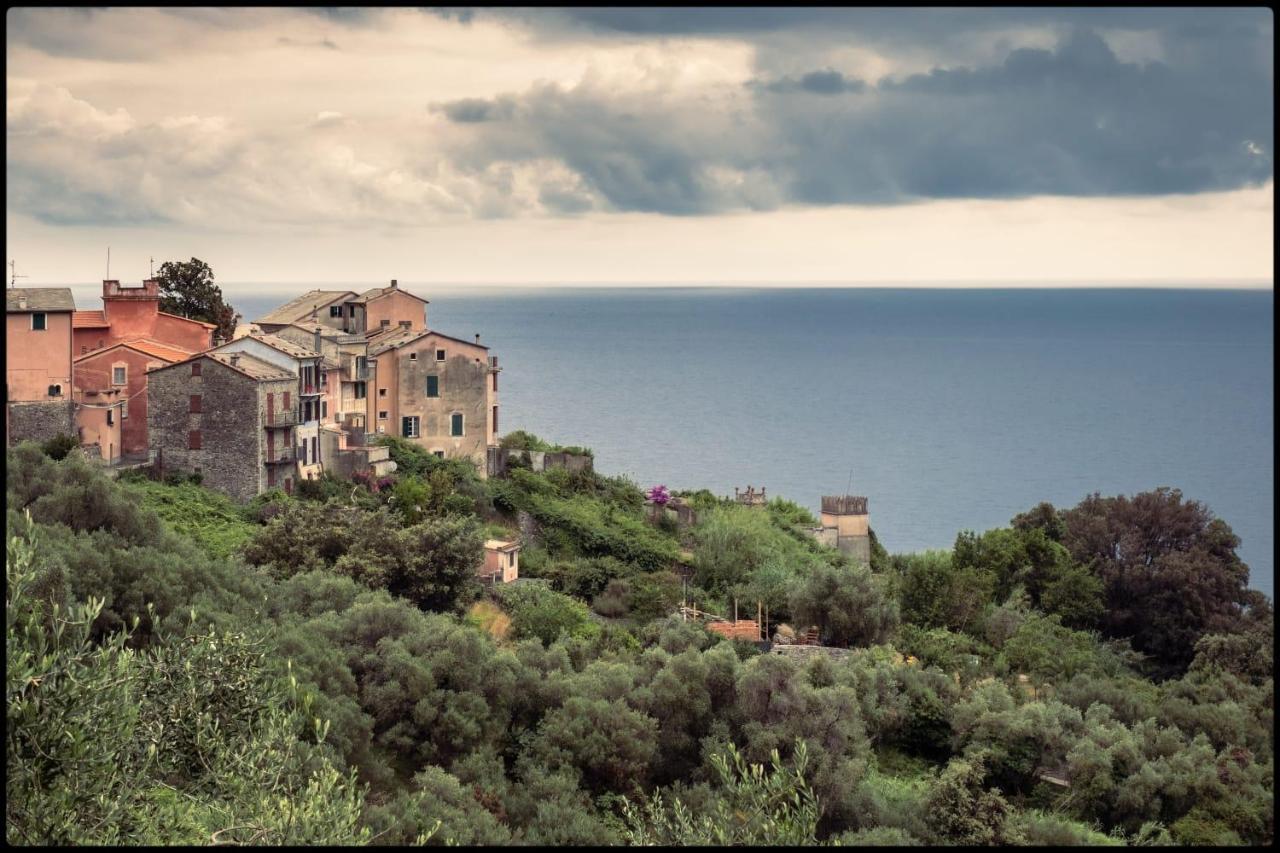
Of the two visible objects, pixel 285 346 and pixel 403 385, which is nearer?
pixel 285 346

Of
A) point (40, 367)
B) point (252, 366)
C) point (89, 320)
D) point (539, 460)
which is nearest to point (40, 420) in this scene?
point (40, 367)

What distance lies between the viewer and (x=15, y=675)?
8.21 m

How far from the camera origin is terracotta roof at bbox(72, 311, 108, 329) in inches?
1318

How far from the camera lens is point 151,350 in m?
32.4

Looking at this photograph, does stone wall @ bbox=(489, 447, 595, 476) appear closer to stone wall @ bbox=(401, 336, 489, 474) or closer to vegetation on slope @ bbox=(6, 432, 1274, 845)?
stone wall @ bbox=(401, 336, 489, 474)

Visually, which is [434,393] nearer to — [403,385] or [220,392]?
[403,385]

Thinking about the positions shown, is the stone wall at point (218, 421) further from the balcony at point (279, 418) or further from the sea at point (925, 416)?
the sea at point (925, 416)

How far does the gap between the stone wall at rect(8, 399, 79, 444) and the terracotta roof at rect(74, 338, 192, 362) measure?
1726 millimetres

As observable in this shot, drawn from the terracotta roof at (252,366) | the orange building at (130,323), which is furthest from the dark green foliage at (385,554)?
the orange building at (130,323)

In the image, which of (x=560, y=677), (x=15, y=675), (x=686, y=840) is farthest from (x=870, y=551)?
(x=15, y=675)

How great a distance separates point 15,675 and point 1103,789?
14.5 metres

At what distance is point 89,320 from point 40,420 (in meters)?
4.32

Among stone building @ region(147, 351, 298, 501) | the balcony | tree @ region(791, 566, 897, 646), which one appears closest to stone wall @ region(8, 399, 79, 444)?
stone building @ region(147, 351, 298, 501)

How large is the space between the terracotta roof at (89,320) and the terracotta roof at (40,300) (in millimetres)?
1891
